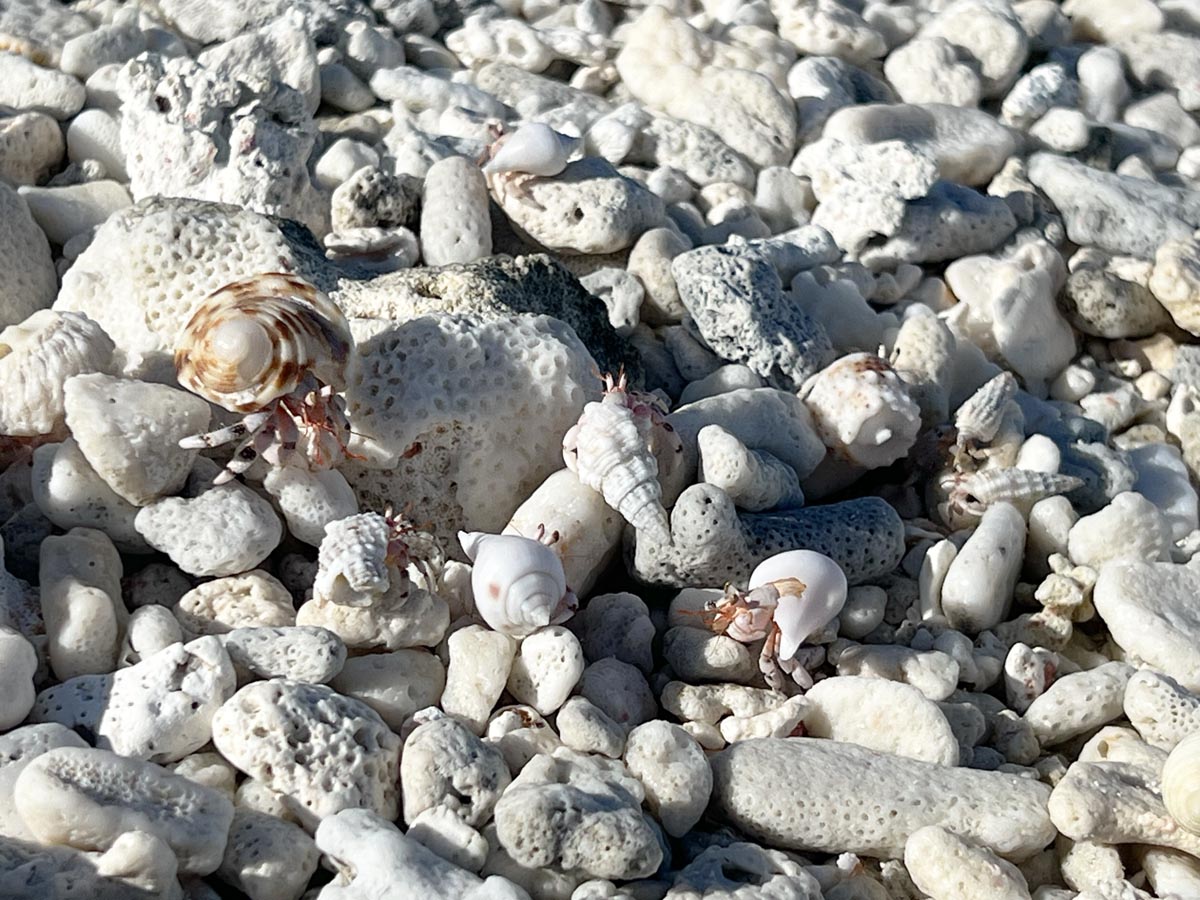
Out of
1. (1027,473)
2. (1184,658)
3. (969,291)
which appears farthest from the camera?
(969,291)

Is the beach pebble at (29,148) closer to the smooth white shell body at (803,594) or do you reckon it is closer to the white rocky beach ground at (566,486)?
the white rocky beach ground at (566,486)

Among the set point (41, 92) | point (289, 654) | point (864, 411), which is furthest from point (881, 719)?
point (41, 92)

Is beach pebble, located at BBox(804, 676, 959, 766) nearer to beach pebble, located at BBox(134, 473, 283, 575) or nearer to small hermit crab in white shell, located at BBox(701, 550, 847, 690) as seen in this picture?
small hermit crab in white shell, located at BBox(701, 550, 847, 690)

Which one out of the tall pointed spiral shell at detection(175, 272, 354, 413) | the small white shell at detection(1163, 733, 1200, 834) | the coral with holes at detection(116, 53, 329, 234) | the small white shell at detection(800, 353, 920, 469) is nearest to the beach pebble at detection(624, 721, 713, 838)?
the small white shell at detection(1163, 733, 1200, 834)

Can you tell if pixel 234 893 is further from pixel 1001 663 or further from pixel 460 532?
pixel 1001 663

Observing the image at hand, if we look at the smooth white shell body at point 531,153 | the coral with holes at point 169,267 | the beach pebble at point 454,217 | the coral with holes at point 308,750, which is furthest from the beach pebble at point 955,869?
the smooth white shell body at point 531,153

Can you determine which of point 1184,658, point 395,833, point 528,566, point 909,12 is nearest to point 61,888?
point 395,833
